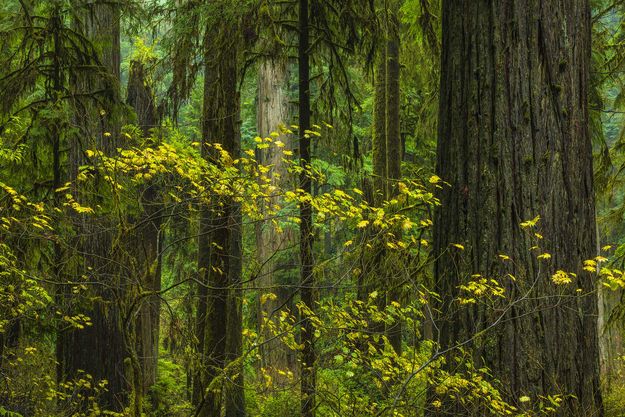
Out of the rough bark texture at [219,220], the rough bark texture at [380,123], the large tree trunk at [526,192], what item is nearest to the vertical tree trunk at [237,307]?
the rough bark texture at [219,220]

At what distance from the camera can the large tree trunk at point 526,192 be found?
380cm

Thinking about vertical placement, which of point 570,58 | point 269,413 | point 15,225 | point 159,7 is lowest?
point 269,413

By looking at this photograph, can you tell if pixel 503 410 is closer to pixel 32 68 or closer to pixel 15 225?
pixel 15 225

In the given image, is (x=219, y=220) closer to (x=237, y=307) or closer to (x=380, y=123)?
(x=237, y=307)

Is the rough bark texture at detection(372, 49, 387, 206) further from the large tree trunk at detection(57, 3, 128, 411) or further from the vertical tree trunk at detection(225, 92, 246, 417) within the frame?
the large tree trunk at detection(57, 3, 128, 411)

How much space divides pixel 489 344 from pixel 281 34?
193 inches

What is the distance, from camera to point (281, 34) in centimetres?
754

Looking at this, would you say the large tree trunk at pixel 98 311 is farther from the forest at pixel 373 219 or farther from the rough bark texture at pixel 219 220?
the rough bark texture at pixel 219 220

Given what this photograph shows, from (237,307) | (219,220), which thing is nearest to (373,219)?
(219,220)

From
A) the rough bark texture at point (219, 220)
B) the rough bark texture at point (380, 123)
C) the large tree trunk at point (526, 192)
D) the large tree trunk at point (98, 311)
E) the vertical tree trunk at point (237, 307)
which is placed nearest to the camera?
the large tree trunk at point (526, 192)

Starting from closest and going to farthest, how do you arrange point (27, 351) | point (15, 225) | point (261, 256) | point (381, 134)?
point (15, 225), point (27, 351), point (381, 134), point (261, 256)

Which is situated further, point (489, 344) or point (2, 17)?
point (2, 17)

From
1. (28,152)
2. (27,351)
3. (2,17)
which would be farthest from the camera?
(2,17)

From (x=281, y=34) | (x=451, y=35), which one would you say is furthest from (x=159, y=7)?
(x=451, y=35)
